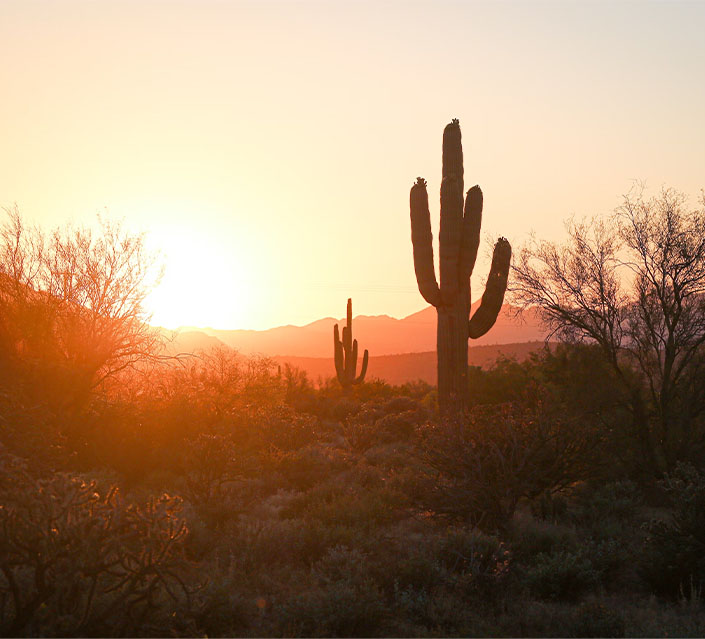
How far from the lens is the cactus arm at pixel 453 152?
17.9 m

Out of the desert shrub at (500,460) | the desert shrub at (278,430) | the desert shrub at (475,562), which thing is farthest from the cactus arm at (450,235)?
the desert shrub at (475,562)

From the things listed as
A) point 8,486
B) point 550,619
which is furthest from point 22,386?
point 550,619

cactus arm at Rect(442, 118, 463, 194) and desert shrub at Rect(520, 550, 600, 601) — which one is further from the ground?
cactus arm at Rect(442, 118, 463, 194)

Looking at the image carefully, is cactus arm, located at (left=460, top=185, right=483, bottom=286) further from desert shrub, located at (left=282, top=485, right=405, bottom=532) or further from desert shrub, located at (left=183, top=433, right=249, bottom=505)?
desert shrub, located at (left=183, top=433, right=249, bottom=505)

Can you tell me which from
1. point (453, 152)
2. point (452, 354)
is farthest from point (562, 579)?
point (453, 152)

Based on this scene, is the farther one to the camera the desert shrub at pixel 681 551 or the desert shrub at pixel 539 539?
the desert shrub at pixel 539 539

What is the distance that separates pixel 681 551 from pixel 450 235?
10010 mm

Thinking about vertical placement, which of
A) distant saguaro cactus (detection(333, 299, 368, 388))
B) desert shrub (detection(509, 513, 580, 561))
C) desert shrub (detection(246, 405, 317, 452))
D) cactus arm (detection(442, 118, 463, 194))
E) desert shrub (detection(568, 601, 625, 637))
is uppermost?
cactus arm (detection(442, 118, 463, 194))

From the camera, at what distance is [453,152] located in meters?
17.9

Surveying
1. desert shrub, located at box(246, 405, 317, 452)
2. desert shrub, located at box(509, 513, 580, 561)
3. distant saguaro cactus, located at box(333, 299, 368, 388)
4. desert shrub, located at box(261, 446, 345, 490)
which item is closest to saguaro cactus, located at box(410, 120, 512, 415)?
desert shrub, located at box(261, 446, 345, 490)

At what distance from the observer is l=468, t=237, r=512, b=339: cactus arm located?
58.2ft

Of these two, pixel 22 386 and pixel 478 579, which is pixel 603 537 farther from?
pixel 22 386

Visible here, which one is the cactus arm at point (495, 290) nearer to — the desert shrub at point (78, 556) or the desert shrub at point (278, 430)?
the desert shrub at point (278, 430)

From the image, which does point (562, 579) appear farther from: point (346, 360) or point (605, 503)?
point (346, 360)
